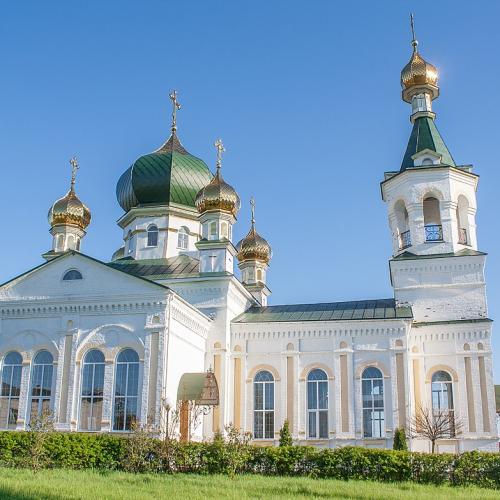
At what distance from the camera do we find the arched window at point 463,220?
21172 millimetres

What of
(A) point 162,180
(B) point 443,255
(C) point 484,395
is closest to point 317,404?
(C) point 484,395

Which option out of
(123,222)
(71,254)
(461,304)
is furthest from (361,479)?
(123,222)

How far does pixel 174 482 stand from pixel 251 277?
55.2 feet

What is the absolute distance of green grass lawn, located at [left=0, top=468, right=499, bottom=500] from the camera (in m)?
10.1

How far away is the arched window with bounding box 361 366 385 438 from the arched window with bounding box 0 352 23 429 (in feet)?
31.2

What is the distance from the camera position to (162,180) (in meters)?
24.7

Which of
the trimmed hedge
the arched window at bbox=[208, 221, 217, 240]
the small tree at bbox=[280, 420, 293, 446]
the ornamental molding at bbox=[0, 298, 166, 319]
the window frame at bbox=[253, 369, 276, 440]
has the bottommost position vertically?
the trimmed hedge

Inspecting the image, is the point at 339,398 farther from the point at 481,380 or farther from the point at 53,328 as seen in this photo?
the point at 53,328

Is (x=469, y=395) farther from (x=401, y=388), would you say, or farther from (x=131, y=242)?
(x=131, y=242)

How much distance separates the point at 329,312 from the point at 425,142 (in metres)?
6.55

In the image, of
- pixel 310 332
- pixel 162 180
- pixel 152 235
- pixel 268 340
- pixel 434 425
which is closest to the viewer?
pixel 434 425

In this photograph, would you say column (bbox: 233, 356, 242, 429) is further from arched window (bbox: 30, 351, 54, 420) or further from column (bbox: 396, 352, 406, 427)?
arched window (bbox: 30, 351, 54, 420)

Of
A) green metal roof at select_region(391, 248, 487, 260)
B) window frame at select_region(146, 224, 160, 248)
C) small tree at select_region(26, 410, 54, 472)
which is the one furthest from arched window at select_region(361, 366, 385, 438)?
window frame at select_region(146, 224, 160, 248)

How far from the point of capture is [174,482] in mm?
11727
